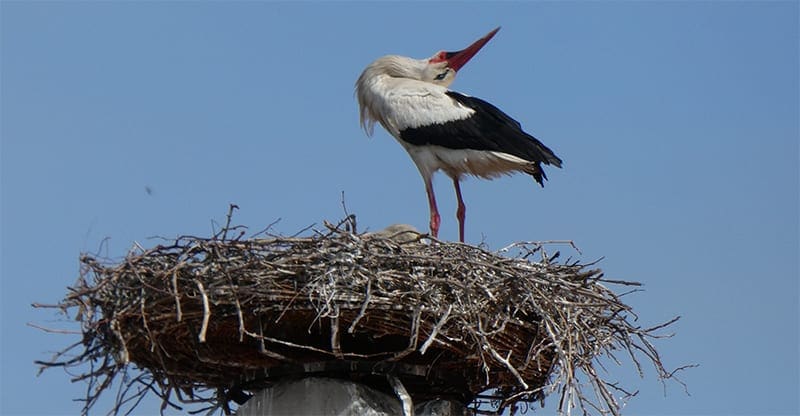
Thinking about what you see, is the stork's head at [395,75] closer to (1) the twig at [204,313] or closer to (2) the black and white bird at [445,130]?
(2) the black and white bird at [445,130]

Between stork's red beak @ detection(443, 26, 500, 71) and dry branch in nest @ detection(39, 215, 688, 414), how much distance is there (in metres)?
2.90

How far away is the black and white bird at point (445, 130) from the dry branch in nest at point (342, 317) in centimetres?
181

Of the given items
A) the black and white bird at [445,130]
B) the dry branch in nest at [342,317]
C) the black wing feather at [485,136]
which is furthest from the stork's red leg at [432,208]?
the dry branch in nest at [342,317]

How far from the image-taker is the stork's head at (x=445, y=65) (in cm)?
972

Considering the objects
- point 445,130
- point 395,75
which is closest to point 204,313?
point 445,130

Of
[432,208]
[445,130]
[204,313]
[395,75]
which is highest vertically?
[395,75]

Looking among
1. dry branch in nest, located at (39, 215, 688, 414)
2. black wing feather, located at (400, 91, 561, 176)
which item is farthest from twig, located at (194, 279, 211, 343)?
black wing feather, located at (400, 91, 561, 176)

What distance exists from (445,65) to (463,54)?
150 mm

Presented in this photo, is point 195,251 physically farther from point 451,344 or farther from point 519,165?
point 519,165

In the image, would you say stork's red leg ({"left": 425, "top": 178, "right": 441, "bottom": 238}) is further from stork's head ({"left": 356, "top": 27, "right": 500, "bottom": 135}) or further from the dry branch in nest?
the dry branch in nest

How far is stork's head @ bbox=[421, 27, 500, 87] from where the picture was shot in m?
9.72

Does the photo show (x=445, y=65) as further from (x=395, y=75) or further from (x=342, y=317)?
(x=342, y=317)

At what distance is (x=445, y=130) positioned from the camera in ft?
29.6

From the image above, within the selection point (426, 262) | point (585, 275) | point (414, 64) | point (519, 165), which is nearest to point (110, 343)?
point (426, 262)
